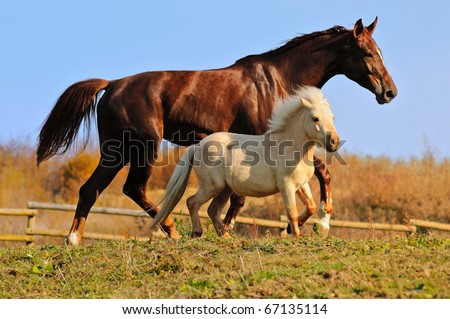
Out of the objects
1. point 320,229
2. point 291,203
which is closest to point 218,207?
point 291,203

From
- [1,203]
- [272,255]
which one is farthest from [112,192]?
[272,255]

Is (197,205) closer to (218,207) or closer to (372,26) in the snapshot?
(218,207)

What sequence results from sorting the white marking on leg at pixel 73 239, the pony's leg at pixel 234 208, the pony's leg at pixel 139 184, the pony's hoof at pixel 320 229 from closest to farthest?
the pony's hoof at pixel 320 229 → the white marking on leg at pixel 73 239 → the pony's leg at pixel 234 208 → the pony's leg at pixel 139 184

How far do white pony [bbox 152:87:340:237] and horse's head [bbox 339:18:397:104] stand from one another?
1.89m

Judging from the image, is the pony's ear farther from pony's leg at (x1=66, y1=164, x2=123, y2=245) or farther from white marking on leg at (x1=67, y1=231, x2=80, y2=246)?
white marking on leg at (x1=67, y1=231, x2=80, y2=246)

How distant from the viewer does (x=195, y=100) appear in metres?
9.59

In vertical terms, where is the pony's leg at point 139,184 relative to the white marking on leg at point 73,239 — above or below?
above

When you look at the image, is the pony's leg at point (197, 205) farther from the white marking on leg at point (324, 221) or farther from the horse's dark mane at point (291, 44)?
the horse's dark mane at point (291, 44)

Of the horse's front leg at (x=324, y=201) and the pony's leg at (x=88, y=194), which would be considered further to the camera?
the pony's leg at (x=88, y=194)

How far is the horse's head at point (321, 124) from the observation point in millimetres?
7496

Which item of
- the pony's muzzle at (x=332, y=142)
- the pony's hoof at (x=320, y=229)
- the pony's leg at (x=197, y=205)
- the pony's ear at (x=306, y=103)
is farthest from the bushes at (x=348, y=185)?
the pony's muzzle at (x=332, y=142)

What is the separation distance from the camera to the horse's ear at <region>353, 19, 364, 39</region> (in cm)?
965

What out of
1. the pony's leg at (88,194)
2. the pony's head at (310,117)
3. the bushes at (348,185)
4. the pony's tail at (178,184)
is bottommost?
the bushes at (348,185)

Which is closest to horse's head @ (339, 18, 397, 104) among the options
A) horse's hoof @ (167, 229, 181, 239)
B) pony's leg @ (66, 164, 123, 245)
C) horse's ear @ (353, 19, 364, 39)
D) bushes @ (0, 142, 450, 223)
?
horse's ear @ (353, 19, 364, 39)
